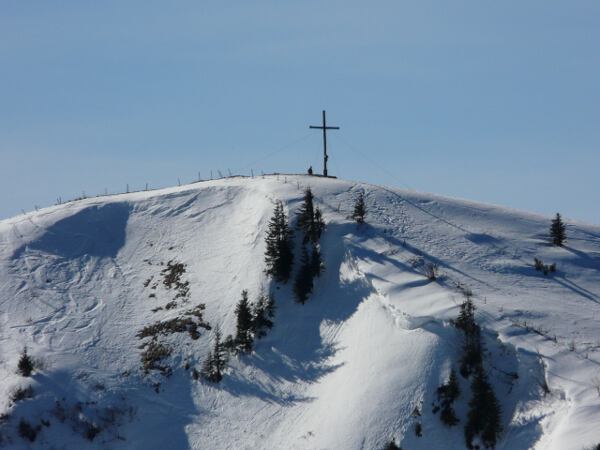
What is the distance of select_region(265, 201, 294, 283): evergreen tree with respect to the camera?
45.7m

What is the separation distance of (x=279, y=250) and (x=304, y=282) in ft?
7.84

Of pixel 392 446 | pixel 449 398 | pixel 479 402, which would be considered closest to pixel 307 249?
pixel 449 398

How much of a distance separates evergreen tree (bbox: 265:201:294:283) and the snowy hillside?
81 centimetres

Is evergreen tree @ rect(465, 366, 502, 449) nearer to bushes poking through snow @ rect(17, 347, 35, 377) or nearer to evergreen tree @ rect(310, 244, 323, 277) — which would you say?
evergreen tree @ rect(310, 244, 323, 277)

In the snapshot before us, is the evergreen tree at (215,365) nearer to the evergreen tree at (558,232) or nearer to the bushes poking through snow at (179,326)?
the bushes poking through snow at (179,326)

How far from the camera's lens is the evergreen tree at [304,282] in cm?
4450

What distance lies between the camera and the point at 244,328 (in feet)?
141

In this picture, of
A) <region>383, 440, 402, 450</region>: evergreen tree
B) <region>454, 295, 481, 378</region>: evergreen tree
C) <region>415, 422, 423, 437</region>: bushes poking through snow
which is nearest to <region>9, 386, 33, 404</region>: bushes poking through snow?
<region>383, 440, 402, 450</region>: evergreen tree

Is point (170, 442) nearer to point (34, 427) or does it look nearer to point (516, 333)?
point (34, 427)

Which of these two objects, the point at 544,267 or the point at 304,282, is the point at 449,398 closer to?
the point at 304,282

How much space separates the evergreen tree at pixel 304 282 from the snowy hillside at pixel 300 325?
0.51 metres

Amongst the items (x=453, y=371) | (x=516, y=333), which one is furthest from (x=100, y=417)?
(x=516, y=333)

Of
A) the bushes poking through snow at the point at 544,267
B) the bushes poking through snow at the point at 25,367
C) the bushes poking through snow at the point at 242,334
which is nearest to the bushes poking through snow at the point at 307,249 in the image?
the bushes poking through snow at the point at 242,334

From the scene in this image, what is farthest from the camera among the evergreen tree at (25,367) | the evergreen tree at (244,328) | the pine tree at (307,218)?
the pine tree at (307,218)
